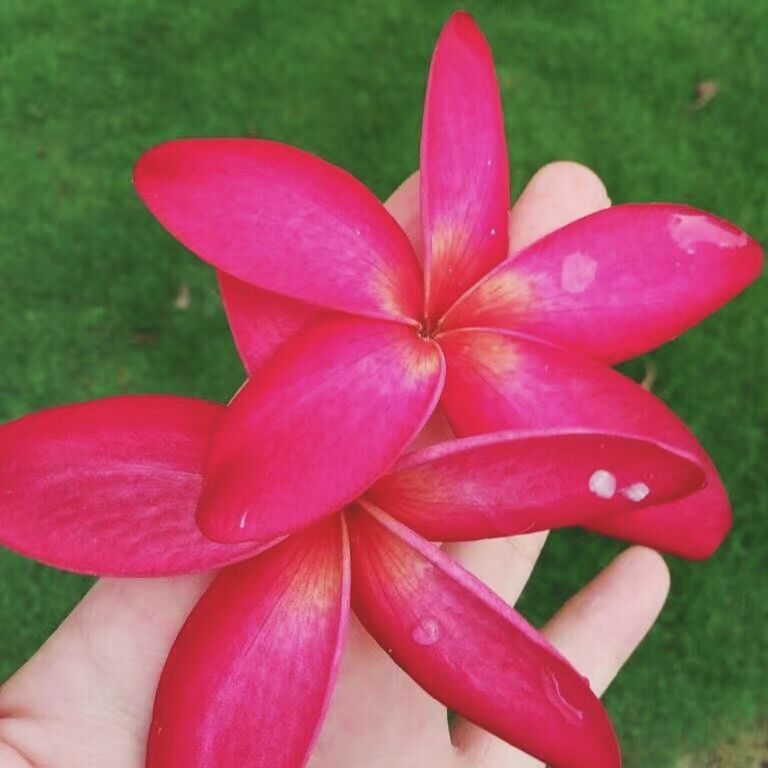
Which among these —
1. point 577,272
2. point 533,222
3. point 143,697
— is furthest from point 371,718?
point 533,222

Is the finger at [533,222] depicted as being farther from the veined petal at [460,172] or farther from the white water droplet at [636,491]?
the white water droplet at [636,491]

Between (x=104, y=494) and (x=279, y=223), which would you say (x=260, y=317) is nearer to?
(x=279, y=223)

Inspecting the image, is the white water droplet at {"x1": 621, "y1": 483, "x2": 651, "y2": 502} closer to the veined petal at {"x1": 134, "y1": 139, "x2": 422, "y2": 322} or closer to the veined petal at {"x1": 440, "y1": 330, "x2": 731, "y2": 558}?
the veined petal at {"x1": 440, "y1": 330, "x2": 731, "y2": 558}

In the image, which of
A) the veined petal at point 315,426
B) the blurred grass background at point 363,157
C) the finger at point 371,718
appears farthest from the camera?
the blurred grass background at point 363,157

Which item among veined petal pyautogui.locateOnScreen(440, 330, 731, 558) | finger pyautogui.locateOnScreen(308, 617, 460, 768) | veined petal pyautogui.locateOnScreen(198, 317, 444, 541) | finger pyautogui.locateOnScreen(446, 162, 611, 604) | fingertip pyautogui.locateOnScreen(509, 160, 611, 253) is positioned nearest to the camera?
veined petal pyautogui.locateOnScreen(198, 317, 444, 541)

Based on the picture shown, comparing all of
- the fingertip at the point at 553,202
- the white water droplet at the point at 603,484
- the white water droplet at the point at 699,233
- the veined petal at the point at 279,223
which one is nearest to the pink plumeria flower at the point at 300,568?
the white water droplet at the point at 603,484

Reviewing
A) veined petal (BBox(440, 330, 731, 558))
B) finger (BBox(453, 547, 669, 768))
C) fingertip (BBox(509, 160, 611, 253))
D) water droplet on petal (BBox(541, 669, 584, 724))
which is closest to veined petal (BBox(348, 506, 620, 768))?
water droplet on petal (BBox(541, 669, 584, 724))
